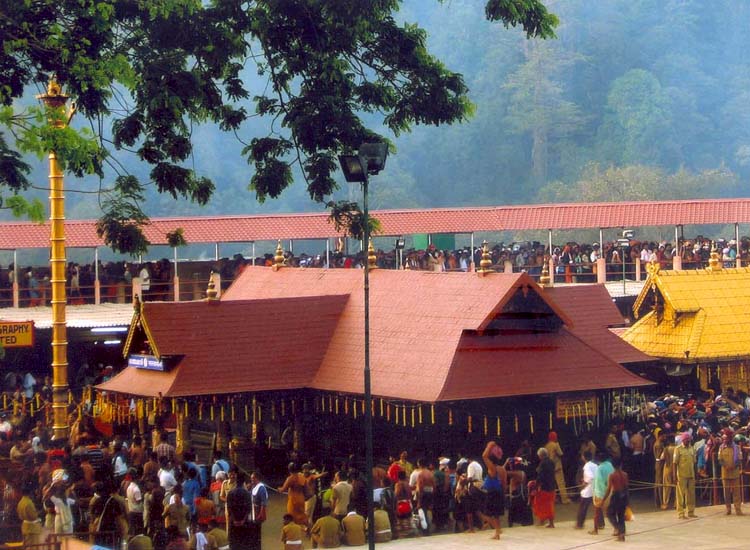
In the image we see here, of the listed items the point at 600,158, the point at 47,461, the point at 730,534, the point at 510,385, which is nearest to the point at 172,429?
the point at 47,461

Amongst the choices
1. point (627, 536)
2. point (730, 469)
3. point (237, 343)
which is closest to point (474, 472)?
point (627, 536)

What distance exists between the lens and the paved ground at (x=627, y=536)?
60.4ft

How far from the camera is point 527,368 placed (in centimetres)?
2238

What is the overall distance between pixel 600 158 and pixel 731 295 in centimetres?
6300

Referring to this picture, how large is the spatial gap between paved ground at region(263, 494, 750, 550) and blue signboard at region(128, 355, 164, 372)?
430 centimetres

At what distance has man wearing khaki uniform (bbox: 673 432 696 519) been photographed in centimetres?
2008

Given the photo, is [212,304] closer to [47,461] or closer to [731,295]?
[47,461]

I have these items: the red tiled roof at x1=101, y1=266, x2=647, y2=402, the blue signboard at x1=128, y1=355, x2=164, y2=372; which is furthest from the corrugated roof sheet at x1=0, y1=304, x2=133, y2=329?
the blue signboard at x1=128, y1=355, x2=164, y2=372

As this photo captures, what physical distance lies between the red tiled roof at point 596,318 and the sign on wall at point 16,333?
9.09 metres

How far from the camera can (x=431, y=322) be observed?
23.3m

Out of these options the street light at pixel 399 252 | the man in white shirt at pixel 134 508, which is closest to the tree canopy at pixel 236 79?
the man in white shirt at pixel 134 508

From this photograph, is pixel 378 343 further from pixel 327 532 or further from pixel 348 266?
pixel 348 266

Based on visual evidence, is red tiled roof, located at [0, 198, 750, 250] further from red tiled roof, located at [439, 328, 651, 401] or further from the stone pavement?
the stone pavement

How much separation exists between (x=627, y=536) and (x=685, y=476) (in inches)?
66.9
